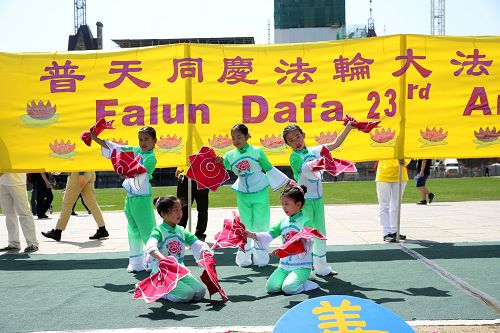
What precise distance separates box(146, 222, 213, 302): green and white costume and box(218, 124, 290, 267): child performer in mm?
1506

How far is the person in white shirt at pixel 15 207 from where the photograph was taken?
25.6 feet

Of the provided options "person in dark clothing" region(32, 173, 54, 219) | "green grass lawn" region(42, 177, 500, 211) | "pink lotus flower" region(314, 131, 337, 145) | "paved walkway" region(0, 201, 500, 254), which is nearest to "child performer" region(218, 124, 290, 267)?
"pink lotus flower" region(314, 131, 337, 145)

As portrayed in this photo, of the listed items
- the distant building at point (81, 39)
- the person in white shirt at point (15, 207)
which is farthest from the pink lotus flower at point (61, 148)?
the distant building at point (81, 39)

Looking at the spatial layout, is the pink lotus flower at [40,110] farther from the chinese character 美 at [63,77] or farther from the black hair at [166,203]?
the black hair at [166,203]

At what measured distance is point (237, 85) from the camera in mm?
7598

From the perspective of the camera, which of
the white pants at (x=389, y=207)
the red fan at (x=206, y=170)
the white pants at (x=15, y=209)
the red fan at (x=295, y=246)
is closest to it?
the red fan at (x=295, y=246)

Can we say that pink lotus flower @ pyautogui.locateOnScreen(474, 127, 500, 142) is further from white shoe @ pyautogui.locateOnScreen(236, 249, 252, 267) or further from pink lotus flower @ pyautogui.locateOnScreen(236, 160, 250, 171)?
white shoe @ pyautogui.locateOnScreen(236, 249, 252, 267)

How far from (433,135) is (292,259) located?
3.61 m

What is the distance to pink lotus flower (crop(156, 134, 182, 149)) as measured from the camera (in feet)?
24.7

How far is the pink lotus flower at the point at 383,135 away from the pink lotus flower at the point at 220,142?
2168 millimetres

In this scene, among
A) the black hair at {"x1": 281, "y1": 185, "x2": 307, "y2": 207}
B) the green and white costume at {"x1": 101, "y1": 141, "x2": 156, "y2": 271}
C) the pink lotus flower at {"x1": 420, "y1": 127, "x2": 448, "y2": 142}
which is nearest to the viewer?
the black hair at {"x1": 281, "y1": 185, "x2": 307, "y2": 207}

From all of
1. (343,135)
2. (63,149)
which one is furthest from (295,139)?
(63,149)

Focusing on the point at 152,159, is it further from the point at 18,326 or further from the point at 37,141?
the point at 18,326

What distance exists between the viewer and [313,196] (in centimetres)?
596
